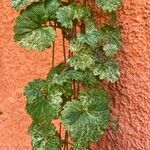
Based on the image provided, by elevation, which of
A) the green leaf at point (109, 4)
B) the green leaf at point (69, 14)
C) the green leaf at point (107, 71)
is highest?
the green leaf at point (109, 4)

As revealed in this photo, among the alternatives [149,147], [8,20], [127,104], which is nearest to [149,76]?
A: [127,104]

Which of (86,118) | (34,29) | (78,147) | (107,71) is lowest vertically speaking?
(78,147)

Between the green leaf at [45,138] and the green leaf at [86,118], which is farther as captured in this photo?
the green leaf at [45,138]

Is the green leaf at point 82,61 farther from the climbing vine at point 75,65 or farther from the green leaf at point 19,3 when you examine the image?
the green leaf at point 19,3

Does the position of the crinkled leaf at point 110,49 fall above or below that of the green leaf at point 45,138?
above

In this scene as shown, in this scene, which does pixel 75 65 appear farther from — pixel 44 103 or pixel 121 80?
pixel 121 80

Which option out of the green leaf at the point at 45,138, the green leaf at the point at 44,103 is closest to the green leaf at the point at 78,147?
the green leaf at the point at 45,138

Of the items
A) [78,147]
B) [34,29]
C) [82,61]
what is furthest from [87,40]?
[78,147]
